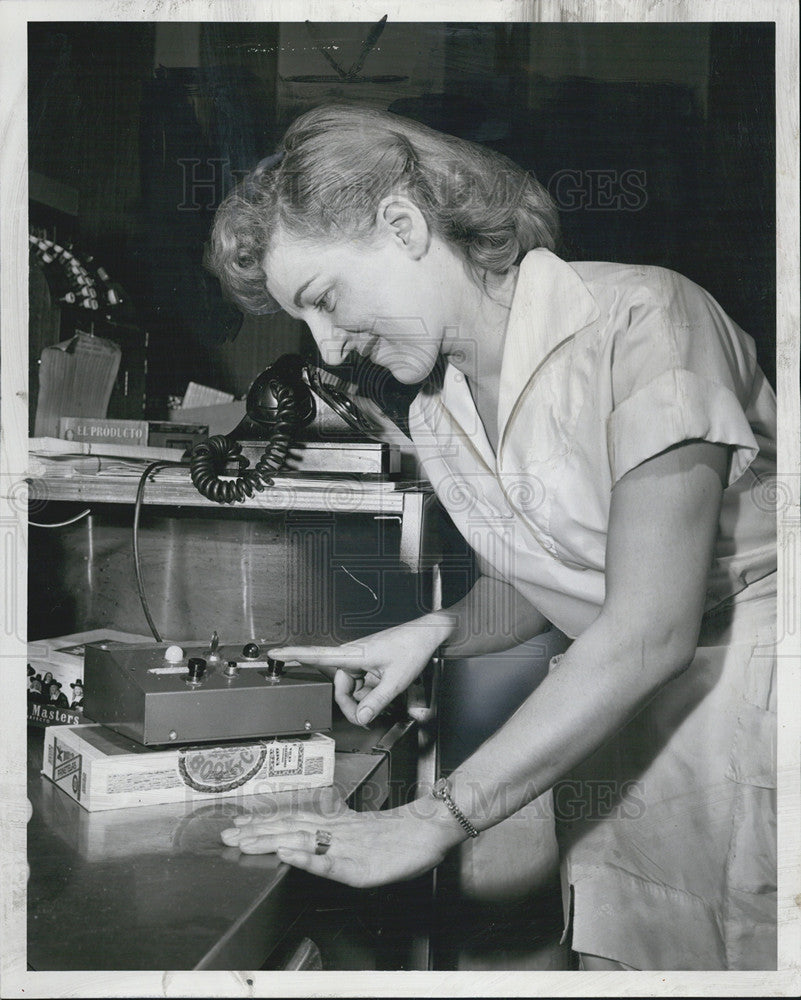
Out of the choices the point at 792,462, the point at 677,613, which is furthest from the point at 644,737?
the point at 792,462

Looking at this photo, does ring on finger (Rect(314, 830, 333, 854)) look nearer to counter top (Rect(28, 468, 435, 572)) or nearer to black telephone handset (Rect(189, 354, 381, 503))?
counter top (Rect(28, 468, 435, 572))

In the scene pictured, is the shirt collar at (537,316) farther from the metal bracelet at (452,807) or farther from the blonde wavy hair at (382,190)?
the metal bracelet at (452,807)

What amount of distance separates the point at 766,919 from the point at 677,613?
19.9 inches

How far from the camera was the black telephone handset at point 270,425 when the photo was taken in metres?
1.34

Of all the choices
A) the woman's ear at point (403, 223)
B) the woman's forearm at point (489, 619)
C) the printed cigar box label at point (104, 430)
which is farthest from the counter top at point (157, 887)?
the woman's ear at point (403, 223)

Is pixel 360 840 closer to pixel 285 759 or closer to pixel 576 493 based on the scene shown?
pixel 285 759

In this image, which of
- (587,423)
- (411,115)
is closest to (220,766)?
(587,423)

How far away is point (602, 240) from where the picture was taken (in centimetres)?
130

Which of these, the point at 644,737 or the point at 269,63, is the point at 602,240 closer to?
the point at 269,63

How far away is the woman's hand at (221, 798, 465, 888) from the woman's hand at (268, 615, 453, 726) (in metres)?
0.17

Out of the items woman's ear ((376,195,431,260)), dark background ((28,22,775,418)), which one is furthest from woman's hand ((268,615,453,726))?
woman's ear ((376,195,431,260))

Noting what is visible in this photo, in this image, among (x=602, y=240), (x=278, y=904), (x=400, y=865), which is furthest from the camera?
(x=602, y=240)

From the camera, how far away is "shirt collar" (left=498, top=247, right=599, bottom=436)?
128 centimetres

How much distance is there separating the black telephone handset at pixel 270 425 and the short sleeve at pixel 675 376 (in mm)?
375
